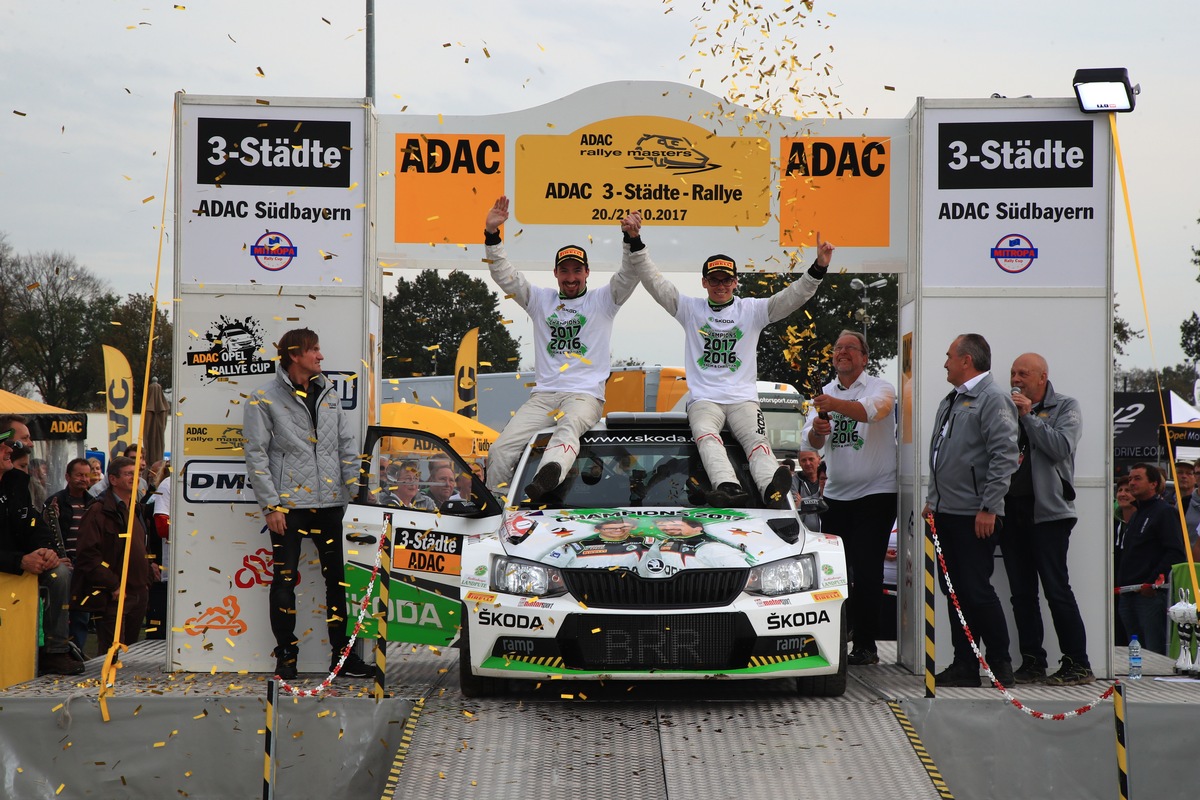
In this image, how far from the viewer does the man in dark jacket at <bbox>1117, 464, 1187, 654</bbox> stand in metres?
10.2

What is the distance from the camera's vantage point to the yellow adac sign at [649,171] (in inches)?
345

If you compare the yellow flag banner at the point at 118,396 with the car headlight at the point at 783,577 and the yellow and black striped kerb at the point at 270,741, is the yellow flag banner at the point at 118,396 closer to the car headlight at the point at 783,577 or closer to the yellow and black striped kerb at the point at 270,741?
the yellow and black striped kerb at the point at 270,741

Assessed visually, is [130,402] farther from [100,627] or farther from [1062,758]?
[1062,758]

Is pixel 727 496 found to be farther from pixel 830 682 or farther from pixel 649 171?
pixel 649 171

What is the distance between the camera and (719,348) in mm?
8250

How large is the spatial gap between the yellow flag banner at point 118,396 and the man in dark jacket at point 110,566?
32.3ft

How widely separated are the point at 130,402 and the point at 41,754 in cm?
1443

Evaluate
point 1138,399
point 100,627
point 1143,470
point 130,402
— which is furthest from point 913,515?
point 1138,399

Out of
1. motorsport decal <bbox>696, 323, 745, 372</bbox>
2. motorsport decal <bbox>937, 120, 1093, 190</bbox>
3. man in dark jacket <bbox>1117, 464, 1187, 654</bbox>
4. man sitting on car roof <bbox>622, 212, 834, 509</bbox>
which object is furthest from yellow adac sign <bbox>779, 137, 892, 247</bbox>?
man in dark jacket <bbox>1117, 464, 1187, 654</bbox>

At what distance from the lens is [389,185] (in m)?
8.73

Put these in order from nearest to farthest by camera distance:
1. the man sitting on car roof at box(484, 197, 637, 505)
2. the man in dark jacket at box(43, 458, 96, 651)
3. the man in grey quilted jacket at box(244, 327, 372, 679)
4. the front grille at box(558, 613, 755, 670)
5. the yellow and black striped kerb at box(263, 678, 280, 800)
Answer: the yellow and black striped kerb at box(263, 678, 280, 800)
the front grille at box(558, 613, 755, 670)
the man in grey quilted jacket at box(244, 327, 372, 679)
the man sitting on car roof at box(484, 197, 637, 505)
the man in dark jacket at box(43, 458, 96, 651)

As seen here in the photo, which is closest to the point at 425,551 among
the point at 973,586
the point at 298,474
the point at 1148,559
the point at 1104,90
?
the point at 298,474

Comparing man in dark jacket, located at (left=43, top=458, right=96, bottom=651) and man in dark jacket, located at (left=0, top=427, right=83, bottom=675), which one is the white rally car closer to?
man in dark jacket, located at (left=0, top=427, right=83, bottom=675)

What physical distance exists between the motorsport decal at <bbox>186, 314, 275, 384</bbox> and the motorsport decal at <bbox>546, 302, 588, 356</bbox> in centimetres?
201
